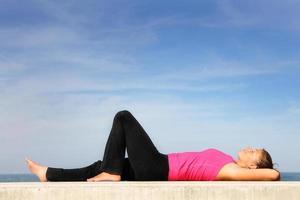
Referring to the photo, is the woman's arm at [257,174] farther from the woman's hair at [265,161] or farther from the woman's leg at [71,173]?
the woman's leg at [71,173]

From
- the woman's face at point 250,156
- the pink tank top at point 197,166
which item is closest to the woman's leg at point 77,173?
the pink tank top at point 197,166

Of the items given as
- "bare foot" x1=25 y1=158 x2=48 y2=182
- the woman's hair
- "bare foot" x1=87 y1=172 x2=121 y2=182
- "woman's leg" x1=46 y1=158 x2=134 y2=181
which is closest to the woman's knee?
"woman's leg" x1=46 y1=158 x2=134 y2=181

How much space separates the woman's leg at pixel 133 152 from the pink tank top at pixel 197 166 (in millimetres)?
93

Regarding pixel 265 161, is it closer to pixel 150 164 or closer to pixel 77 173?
pixel 150 164

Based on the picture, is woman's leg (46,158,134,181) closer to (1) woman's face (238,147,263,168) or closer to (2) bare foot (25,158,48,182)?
(2) bare foot (25,158,48,182)

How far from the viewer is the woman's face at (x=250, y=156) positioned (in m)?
5.29

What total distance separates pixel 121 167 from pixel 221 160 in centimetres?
103

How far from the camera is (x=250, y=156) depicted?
5.31 m

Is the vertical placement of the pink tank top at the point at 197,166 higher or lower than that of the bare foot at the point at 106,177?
higher
